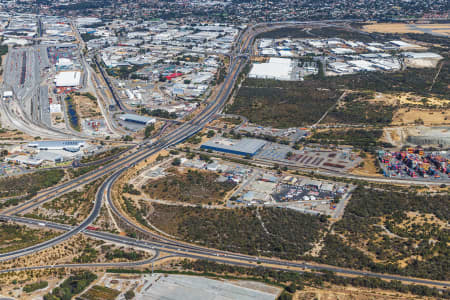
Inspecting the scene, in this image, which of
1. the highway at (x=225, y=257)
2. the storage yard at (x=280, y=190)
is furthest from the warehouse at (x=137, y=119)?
the highway at (x=225, y=257)

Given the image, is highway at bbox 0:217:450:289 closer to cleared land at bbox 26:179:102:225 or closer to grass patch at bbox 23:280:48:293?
grass patch at bbox 23:280:48:293

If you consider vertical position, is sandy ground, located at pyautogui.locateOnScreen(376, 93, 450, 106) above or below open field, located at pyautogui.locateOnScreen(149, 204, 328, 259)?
above

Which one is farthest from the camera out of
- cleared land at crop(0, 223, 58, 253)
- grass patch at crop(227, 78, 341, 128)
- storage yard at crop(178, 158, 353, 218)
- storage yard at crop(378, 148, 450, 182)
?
grass patch at crop(227, 78, 341, 128)

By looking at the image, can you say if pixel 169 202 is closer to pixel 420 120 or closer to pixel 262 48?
pixel 420 120

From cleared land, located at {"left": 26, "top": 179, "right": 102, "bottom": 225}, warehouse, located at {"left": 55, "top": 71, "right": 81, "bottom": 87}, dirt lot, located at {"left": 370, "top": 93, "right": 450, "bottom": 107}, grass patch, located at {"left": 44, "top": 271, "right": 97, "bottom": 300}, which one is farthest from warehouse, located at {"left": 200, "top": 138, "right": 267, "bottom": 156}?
warehouse, located at {"left": 55, "top": 71, "right": 81, "bottom": 87}

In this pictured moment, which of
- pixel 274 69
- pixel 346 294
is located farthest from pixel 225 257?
pixel 274 69

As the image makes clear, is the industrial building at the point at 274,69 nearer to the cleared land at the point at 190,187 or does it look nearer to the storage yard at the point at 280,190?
the storage yard at the point at 280,190
